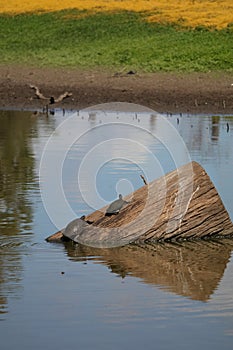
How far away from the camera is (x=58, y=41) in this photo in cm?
3428

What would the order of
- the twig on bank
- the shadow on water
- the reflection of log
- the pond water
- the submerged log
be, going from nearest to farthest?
the pond water, the reflection of log, the shadow on water, the submerged log, the twig on bank

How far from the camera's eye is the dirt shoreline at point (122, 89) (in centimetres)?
2422

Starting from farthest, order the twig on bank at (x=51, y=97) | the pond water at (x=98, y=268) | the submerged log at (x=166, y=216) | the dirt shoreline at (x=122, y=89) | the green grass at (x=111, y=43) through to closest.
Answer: the green grass at (x=111, y=43), the twig on bank at (x=51, y=97), the dirt shoreline at (x=122, y=89), the submerged log at (x=166, y=216), the pond water at (x=98, y=268)

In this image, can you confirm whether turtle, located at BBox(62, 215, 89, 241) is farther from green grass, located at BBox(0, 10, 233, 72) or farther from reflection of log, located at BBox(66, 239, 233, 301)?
green grass, located at BBox(0, 10, 233, 72)

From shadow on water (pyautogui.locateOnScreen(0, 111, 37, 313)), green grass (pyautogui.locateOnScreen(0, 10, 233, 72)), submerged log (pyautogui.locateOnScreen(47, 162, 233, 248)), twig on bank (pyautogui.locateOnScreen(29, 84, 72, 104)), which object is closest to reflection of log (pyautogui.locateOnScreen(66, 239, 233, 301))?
submerged log (pyautogui.locateOnScreen(47, 162, 233, 248))

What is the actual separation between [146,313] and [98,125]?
12.5 metres

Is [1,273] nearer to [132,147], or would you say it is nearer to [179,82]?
[132,147]

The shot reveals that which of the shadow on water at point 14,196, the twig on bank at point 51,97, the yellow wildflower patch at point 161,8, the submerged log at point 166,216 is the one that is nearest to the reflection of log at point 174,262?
the submerged log at point 166,216

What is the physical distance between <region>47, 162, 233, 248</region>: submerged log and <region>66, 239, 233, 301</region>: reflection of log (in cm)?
13

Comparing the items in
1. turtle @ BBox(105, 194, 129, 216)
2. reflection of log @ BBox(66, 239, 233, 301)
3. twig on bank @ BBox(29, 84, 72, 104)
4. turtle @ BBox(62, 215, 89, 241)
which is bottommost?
twig on bank @ BBox(29, 84, 72, 104)

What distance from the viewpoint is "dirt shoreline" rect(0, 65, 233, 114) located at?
24.2 m

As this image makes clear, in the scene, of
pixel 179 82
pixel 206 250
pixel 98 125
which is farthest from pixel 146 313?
pixel 179 82

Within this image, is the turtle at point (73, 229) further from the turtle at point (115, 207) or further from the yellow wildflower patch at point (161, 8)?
the yellow wildflower patch at point (161, 8)

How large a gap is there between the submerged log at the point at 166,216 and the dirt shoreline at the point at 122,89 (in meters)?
12.4
